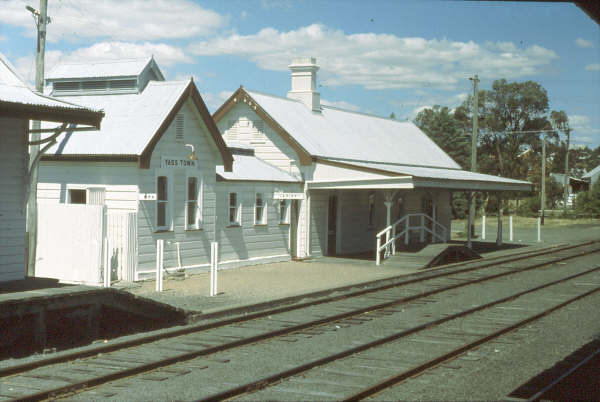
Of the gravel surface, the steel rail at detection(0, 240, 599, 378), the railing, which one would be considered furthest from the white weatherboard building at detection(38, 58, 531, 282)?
the gravel surface

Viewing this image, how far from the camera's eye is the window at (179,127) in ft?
64.4

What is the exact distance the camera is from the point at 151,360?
9852mm

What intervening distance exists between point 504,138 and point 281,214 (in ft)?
235

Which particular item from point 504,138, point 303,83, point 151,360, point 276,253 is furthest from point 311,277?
point 504,138

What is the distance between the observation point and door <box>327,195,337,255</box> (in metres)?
27.0

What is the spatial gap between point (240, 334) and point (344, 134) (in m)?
19.4

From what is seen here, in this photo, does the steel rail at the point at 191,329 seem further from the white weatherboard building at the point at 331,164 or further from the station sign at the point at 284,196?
the station sign at the point at 284,196

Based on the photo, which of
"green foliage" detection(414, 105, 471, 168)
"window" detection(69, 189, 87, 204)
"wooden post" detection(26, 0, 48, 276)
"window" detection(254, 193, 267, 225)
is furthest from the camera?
"green foliage" detection(414, 105, 471, 168)

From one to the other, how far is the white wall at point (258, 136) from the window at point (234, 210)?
4254mm

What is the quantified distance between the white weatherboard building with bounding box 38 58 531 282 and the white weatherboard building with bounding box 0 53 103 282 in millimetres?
3042

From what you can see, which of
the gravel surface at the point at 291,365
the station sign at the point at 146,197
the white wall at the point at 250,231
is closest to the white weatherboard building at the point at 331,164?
the white wall at the point at 250,231

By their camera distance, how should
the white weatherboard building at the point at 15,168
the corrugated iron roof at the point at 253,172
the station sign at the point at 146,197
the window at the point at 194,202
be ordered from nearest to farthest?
1. the white weatherboard building at the point at 15,168
2. the station sign at the point at 146,197
3. the window at the point at 194,202
4. the corrugated iron roof at the point at 253,172

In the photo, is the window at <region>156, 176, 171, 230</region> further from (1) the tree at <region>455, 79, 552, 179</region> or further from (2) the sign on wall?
(1) the tree at <region>455, 79, 552, 179</region>

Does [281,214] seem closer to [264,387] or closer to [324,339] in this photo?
[324,339]
